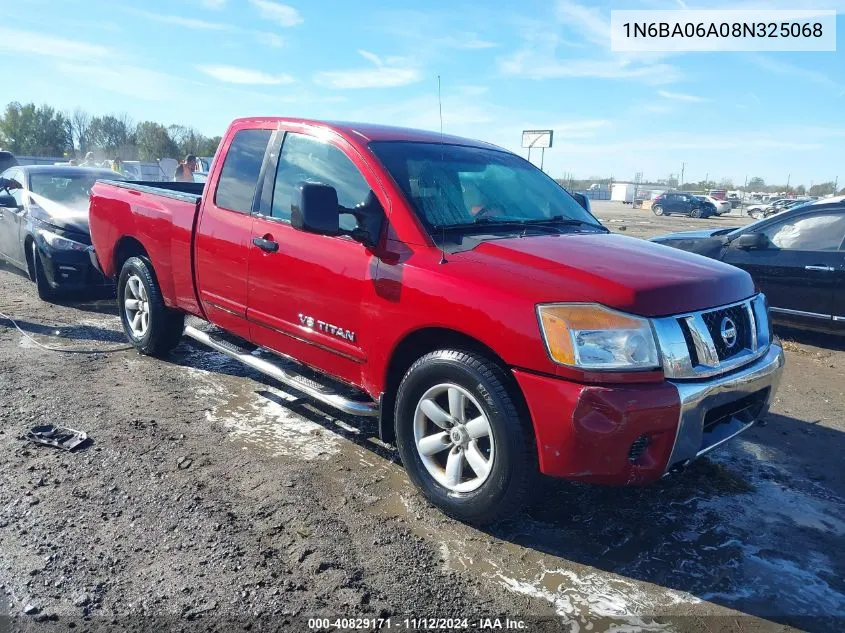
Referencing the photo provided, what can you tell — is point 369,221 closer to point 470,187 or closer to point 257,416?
point 470,187

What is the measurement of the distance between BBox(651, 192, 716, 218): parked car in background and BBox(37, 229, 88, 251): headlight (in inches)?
1757

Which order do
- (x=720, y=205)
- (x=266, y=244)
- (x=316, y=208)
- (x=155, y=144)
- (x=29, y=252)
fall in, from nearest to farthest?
(x=316, y=208), (x=266, y=244), (x=29, y=252), (x=720, y=205), (x=155, y=144)

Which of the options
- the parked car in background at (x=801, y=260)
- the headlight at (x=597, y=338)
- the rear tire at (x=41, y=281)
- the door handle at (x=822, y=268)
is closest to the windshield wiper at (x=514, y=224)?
the headlight at (x=597, y=338)

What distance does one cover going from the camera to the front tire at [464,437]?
9.29ft

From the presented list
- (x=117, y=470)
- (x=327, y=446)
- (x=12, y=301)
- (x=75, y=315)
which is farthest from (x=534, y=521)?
(x=12, y=301)

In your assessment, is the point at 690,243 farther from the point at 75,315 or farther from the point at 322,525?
the point at 75,315

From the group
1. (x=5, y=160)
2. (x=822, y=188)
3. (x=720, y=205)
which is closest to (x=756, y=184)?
(x=822, y=188)

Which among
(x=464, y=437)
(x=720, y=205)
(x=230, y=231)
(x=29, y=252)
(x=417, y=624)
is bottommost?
(x=417, y=624)

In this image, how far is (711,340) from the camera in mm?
2926

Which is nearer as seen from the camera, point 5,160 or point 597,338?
point 597,338

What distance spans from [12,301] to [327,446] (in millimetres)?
5675

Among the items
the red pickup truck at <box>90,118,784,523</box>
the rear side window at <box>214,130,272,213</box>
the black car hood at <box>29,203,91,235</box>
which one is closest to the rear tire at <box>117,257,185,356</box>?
the red pickup truck at <box>90,118,784,523</box>

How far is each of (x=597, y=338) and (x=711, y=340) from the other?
24.4 inches

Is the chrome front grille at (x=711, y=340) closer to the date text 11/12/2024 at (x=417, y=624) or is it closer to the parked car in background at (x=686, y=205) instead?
the date text 11/12/2024 at (x=417, y=624)
